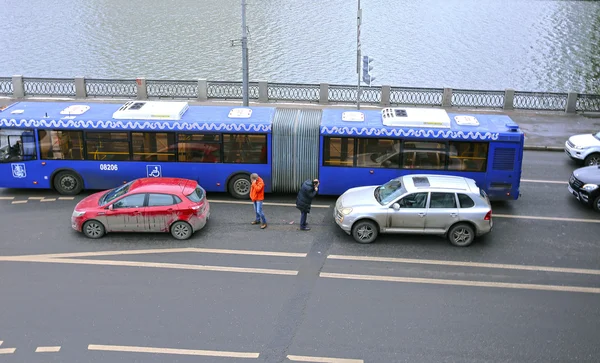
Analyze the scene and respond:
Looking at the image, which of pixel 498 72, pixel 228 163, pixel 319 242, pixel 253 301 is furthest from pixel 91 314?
pixel 498 72

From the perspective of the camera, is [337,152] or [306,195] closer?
[306,195]

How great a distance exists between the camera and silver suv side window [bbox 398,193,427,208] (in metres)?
14.8

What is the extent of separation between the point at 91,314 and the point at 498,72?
37.8 meters

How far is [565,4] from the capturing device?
66.0 metres

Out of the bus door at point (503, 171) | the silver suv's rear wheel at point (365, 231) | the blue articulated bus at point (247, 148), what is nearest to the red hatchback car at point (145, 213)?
the blue articulated bus at point (247, 148)

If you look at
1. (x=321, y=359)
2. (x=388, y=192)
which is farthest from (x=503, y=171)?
(x=321, y=359)

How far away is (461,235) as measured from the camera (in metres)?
15.0

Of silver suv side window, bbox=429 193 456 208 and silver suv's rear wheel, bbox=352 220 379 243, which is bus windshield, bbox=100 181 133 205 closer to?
silver suv's rear wheel, bbox=352 220 379 243

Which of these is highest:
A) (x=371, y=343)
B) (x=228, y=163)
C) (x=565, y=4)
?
(x=565, y=4)

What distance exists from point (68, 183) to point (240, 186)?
5.16 metres

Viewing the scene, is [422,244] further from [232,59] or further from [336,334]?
[232,59]

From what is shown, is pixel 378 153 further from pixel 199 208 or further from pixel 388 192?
pixel 199 208

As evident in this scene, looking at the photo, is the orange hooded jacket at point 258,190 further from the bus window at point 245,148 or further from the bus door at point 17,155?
the bus door at point 17,155

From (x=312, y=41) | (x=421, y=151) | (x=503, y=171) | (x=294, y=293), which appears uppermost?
(x=312, y=41)
